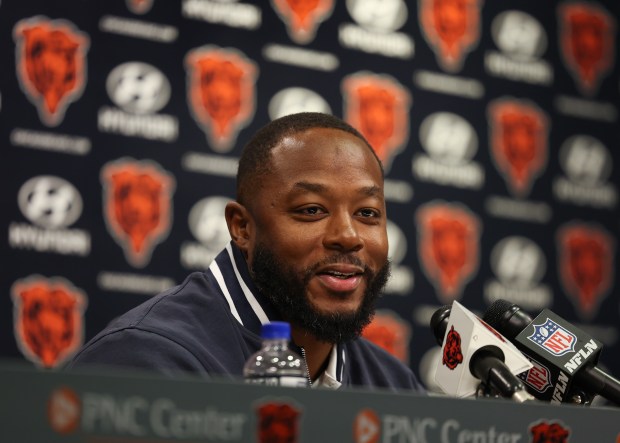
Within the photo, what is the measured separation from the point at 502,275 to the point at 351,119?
979 mm

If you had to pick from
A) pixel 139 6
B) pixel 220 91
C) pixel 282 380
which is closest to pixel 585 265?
pixel 220 91

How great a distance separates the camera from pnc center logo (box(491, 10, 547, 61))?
466 centimetres

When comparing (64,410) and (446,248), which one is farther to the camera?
(446,248)

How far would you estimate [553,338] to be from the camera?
5.75ft

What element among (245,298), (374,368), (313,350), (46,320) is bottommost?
(46,320)

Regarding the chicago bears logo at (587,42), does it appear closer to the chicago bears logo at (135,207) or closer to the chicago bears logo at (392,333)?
the chicago bears logo at (392,333)

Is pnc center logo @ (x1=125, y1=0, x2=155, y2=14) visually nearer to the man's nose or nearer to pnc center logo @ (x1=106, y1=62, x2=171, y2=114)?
pnc center logo @ (x1=106, y1=62, x2=171, y2=114)

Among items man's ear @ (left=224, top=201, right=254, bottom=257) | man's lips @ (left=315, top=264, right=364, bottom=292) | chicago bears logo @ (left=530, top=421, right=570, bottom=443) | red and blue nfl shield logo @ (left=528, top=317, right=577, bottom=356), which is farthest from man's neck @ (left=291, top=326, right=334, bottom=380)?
chicago bears logo @ (left=530, top=421, right=570, bottom=443)

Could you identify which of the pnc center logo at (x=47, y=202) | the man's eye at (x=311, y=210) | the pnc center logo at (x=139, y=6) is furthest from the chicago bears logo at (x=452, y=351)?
the pnc center logo at (x=139, y=6)

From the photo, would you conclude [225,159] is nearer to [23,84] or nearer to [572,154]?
[23,84]

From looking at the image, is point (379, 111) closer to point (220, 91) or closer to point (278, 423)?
point (220, 91)

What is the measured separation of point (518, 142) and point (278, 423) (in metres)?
3.74

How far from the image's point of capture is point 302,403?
1085 mm

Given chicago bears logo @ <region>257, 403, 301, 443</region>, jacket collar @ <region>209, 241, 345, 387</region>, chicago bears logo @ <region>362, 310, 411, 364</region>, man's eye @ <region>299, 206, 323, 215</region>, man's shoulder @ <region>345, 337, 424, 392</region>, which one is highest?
chicago bears logo @ <region>257, 403, 301, 443</region>
